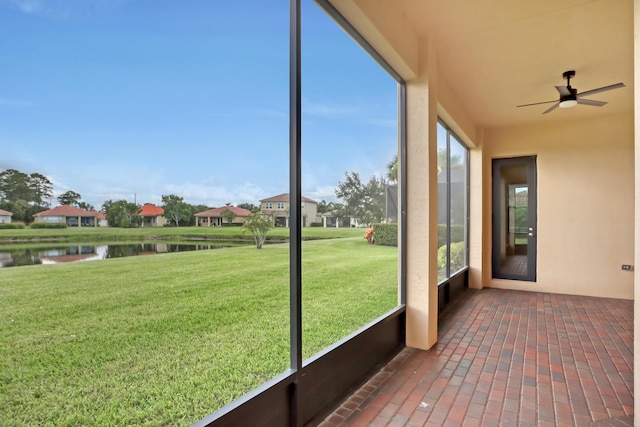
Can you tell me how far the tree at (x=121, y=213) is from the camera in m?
1.59

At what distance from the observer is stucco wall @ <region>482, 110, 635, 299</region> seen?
5199mm

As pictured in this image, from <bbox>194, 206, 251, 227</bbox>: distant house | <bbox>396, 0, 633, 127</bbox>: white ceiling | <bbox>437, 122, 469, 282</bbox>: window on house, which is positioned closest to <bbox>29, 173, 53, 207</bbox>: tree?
<bbox>194, 206, 251, 227</bbox>: distant house

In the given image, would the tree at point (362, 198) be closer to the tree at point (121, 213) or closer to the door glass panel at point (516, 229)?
the tree at point (121, 213)

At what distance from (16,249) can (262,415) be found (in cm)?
130

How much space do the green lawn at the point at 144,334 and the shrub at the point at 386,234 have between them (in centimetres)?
66

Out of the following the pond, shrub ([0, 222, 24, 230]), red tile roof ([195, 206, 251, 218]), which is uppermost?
red tile roof ([195, 206, 251, 218])

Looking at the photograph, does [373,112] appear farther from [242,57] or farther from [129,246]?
[129,246]

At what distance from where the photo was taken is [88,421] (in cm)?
158

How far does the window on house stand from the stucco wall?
2.91ft

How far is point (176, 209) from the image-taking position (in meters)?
1.92

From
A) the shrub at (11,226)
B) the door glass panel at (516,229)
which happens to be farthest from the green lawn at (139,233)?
the door glass panel at (516,229)

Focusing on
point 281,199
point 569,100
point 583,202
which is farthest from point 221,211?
point 583,202

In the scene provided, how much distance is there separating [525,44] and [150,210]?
3.56 metres

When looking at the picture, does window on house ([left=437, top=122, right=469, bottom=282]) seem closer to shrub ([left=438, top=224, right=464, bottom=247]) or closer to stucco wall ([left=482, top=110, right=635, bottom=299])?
shrub ([left=438, top=224, right=464, bottom=247])
